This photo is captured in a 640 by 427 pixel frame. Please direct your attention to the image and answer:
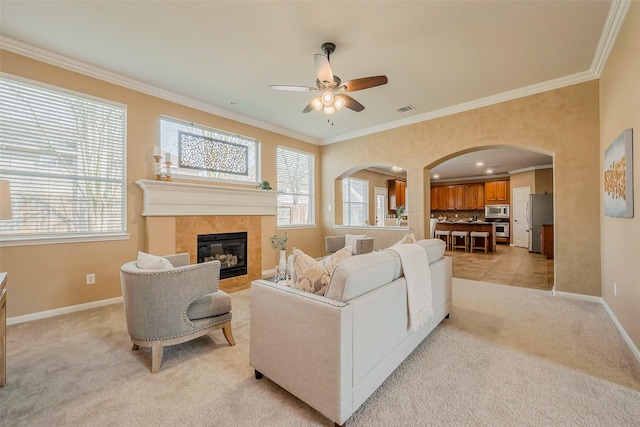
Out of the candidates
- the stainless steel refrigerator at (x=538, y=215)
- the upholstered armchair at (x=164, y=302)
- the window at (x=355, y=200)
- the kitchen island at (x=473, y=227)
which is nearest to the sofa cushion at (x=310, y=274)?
the upholstered armchair at (x=164, y=302)

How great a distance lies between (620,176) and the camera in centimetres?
241

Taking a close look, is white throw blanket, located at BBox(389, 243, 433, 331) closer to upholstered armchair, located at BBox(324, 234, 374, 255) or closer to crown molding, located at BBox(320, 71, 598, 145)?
upholstered armchair, located at BBox(324, 234, 374, 255)

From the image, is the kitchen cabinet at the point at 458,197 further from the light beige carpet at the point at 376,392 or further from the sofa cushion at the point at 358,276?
the sofa cushion at the point at 358,276

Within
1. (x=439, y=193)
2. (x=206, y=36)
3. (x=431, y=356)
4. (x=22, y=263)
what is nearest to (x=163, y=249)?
(x=22, y=263)

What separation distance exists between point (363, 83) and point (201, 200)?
113 inches

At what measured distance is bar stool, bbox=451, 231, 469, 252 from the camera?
8.14 metres

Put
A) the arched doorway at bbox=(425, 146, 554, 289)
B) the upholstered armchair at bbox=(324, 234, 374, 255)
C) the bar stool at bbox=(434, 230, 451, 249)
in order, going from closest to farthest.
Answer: the upholstered armchair at bbox=(324, 234, 374, 255)
the arched doorway at bbox=(425, 146, 554, 289)
the bar stool at bbox=(434, 230, 451, 249)

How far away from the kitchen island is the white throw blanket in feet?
22.2

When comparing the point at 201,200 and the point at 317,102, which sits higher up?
the point at 317,102

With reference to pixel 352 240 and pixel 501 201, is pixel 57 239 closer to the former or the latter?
pixel 352 240

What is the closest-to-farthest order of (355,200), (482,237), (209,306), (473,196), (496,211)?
(209,306), (482,237), (355,200), (496,211), (473,196)

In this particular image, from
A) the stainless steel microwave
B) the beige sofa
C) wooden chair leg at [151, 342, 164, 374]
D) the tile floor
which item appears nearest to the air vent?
the tile floor

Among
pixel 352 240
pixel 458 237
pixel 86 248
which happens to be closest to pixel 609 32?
pixel 352 240

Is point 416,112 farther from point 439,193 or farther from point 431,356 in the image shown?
point 439,193
